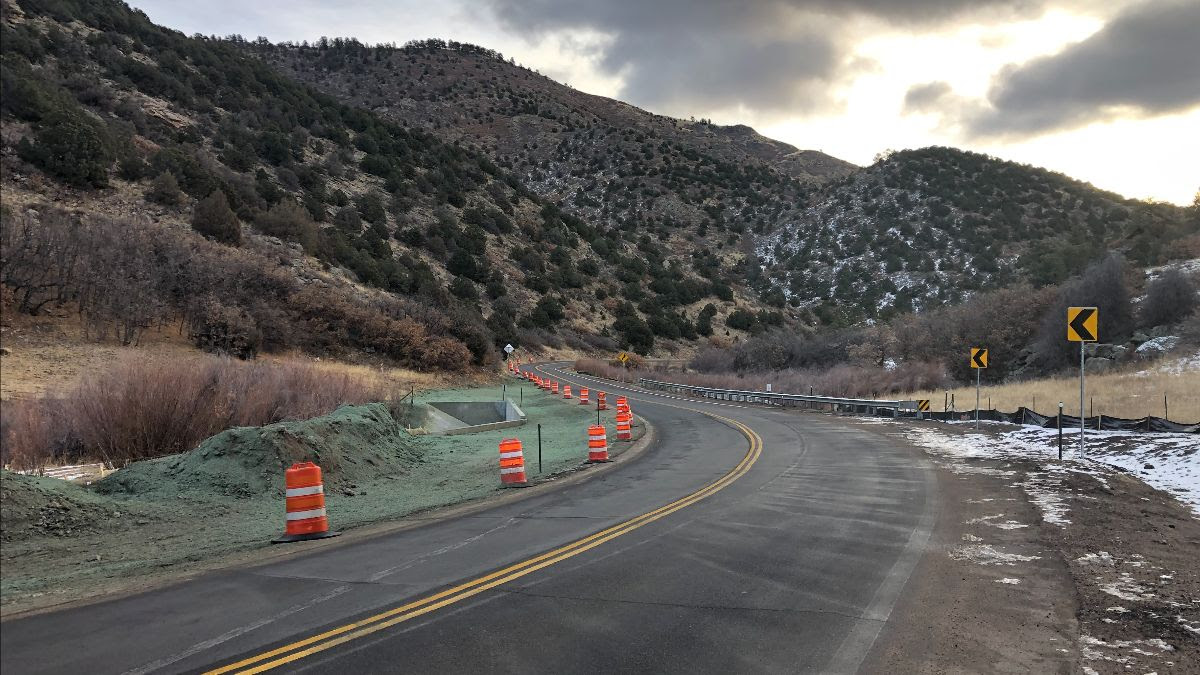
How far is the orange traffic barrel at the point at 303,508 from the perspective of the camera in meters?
9.30

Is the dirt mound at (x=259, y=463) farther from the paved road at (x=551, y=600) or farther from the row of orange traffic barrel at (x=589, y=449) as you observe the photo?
the paved road at (x=551, y=600)

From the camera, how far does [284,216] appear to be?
44469mm

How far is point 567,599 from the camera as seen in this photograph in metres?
6.50

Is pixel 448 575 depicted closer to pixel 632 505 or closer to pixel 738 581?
pixel 738 581

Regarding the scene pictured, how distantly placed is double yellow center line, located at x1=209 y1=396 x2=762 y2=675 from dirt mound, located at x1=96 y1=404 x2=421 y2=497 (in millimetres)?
6999

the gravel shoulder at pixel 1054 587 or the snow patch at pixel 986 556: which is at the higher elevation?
the gravel shoulder at pixel 1054 587

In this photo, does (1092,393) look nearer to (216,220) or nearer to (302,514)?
(302,514)

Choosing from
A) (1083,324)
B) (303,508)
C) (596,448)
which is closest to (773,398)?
(596,448)

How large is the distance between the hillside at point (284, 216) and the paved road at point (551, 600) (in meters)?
21.8

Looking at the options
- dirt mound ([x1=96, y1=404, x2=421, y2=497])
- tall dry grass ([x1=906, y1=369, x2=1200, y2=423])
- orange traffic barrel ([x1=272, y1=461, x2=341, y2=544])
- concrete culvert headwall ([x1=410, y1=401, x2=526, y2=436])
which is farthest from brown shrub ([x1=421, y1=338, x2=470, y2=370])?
orange traffic barrel ([x1=272, y1=461, x2=341, y2=544])

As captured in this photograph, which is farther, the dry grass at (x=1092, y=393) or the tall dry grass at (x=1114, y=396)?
the dry grass at (x=1092, y=393)

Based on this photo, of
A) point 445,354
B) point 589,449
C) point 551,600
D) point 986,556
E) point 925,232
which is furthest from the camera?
point 925,232

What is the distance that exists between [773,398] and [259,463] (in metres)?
28.9

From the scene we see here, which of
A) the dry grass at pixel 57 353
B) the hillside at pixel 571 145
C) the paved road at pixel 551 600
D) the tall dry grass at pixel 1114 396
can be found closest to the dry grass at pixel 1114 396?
the tall dry grass at pixel 1114 396
